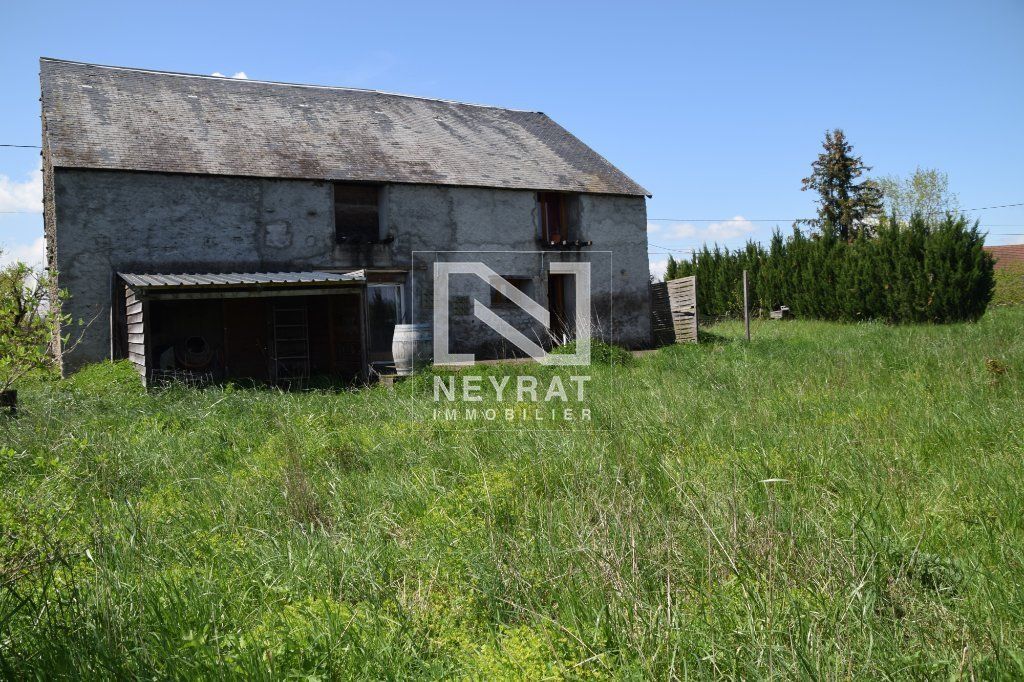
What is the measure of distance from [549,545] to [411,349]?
804 cm

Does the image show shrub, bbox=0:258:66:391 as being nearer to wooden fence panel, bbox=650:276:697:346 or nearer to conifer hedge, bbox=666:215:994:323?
wooden fence panel, bbox=650:276:697:346

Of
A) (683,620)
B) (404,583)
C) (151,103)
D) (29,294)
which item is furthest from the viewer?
(151,103)

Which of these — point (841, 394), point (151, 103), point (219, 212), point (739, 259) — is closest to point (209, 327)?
point (219, 212)

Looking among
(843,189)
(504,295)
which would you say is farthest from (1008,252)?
(504,295)

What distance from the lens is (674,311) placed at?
16.3 m

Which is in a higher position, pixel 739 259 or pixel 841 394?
pixel 739 259

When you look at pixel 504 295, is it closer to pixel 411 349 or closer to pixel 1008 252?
pixel 411 349

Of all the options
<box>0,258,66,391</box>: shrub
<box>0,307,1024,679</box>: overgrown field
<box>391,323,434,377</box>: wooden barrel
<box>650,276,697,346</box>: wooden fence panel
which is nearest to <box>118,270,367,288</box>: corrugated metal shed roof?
<box>391,323,434,377</box>: wooden barrel

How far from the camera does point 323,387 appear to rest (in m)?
11.1

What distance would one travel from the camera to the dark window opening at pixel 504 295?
15211mm

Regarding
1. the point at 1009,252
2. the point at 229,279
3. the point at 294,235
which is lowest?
the point at 229,279

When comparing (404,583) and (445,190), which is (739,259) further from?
(404,583)

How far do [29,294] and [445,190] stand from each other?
10865 millimetres

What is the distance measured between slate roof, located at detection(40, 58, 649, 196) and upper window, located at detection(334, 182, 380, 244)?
460mm
